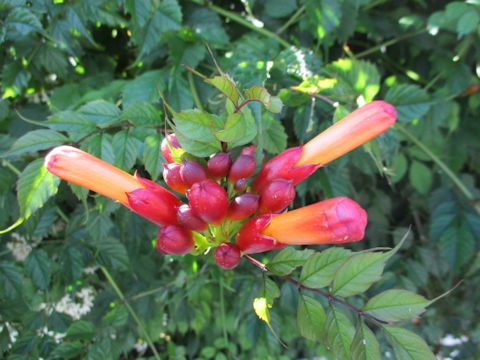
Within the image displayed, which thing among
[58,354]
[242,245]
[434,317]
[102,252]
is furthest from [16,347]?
[434,317]

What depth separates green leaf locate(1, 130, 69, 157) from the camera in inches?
39.9

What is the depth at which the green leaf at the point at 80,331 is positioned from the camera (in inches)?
53.5

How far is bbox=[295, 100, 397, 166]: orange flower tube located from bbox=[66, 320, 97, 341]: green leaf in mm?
1042

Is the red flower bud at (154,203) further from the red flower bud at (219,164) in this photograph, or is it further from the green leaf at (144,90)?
the green leaf at (144,90)

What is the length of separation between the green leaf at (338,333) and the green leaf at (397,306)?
0.22 feet

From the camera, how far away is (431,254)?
2336mm

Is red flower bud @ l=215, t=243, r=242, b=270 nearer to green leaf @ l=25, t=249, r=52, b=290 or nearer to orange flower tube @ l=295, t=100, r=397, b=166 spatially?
orange flower tube @ l=295, t=100, r=397, b=166

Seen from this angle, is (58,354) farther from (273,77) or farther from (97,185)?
(273,77)

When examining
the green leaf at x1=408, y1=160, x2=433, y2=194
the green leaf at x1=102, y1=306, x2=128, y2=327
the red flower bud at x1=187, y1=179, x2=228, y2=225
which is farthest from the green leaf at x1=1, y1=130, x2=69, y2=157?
the green leaf at x1=408, y1=160, x2=433, y2=194

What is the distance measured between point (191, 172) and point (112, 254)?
0.94 metres

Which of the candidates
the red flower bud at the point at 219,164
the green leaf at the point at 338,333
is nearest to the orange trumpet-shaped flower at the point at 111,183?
the red flower bud at the point at 219,164

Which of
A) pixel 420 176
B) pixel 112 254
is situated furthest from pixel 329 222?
pixel 420 176

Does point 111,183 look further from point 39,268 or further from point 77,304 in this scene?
point 77,304

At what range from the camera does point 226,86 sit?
0.74 meters
